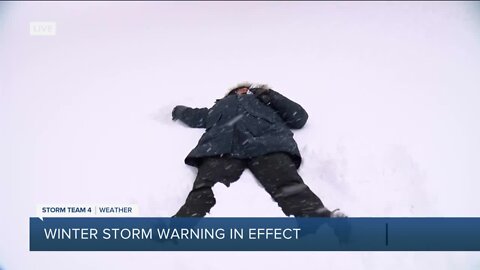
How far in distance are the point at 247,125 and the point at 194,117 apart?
243 mm

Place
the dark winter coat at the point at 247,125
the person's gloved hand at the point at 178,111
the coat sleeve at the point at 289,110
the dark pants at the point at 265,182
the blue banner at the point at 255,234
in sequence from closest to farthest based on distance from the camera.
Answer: the blue banner at the point at 255,234 → the dark pants at the point at 265,182 → the dark winter coat at the point at 247,125 → the coat sleeve at the point at 289,110 → the person's gloved hand at the point at 178,111

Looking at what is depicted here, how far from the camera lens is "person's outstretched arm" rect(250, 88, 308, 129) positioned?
176 cm

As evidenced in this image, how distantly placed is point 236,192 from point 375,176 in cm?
41

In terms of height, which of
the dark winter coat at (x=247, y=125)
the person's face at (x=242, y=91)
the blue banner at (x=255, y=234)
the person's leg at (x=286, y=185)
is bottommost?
the blue banner at (x=255, y=234)

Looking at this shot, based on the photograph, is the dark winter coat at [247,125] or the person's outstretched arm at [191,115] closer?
the dark winter coat at [247,125]

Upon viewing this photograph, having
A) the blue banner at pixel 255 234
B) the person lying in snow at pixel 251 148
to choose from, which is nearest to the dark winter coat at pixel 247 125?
the person lying in snow at pixel 251 148

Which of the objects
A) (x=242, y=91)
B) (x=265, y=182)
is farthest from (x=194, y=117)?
(x=265, y=182)

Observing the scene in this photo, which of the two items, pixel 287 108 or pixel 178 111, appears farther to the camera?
pixel 178 111

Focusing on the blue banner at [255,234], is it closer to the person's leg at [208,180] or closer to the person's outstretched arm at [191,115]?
the person's leg at [208,180]

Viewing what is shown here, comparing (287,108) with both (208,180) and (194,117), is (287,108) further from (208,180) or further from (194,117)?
(208,180)

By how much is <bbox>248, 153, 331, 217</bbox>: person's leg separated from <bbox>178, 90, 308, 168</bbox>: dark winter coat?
1.2 inches

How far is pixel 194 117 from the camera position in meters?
1.84

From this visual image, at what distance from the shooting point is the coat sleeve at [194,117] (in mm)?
1823
